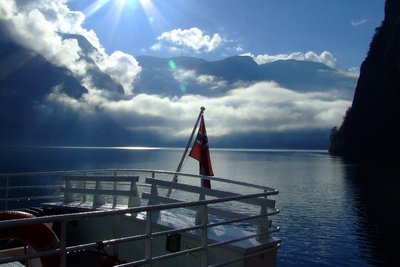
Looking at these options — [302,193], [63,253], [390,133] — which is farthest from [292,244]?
[390,133]

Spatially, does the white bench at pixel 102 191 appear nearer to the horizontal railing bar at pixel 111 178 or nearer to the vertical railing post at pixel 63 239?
the horizontal railing bar at pixel 111 178

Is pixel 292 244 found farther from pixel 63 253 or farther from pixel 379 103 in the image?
pixel 379 103

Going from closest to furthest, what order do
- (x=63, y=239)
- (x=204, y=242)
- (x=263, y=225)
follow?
1. (x=63, y=239)
2. (x=204, y=242)
3. (x=263, y=225)


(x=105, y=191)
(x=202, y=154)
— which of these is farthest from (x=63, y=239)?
(x=202, y=154)

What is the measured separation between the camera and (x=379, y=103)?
107062mm

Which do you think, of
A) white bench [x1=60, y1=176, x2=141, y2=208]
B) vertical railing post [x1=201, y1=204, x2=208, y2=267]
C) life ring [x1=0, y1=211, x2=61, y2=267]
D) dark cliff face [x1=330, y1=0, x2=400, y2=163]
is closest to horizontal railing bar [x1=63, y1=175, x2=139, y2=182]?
white bench [x1=60, y1=176, x2=141, y2=208]

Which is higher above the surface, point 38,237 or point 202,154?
point 202,154

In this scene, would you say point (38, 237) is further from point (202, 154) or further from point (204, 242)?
point (202, 154)

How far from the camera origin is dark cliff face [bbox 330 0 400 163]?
101 meters

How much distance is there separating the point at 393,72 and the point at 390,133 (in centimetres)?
1706

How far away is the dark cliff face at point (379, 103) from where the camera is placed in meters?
101

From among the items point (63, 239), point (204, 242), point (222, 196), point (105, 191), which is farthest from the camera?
point (105, 191)

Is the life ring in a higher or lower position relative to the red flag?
lower

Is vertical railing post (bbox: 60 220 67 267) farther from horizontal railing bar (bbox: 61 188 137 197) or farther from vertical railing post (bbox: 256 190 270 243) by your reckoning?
horizontal railing bar (bbox: 61 188 137 197)
